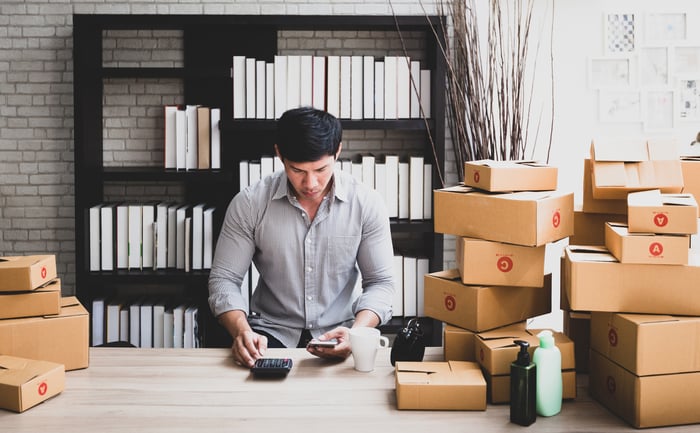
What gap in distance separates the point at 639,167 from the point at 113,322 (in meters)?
2.74

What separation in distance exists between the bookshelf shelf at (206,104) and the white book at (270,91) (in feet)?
0.19

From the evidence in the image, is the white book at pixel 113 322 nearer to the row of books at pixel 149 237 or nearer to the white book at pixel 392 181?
the row of books at pixel 149 237

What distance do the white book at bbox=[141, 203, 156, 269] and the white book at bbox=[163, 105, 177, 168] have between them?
24cm

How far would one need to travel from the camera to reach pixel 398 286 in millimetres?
3771

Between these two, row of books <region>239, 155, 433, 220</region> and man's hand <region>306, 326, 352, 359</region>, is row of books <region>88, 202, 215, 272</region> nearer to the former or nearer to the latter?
row of books <region>239, 155, 433, 220</region>

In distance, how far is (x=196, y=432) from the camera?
5.18ft

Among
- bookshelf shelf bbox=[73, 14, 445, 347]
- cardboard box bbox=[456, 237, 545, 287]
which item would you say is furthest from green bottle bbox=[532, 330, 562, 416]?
bookshelf shelf bbox=[73, 14, 445, 347]

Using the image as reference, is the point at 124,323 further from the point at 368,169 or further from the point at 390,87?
the point at 390,87

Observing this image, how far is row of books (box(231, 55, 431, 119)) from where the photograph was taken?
3.67 meters

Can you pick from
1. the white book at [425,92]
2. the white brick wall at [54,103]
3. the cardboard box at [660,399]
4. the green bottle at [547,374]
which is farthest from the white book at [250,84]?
the cardboard box at [660,399]

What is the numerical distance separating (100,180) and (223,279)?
1.51 metres

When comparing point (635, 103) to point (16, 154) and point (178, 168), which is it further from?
point (16, 154)

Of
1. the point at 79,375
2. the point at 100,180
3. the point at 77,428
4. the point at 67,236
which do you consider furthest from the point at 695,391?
the point at 67,236

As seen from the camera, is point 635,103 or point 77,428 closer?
point 77,428
